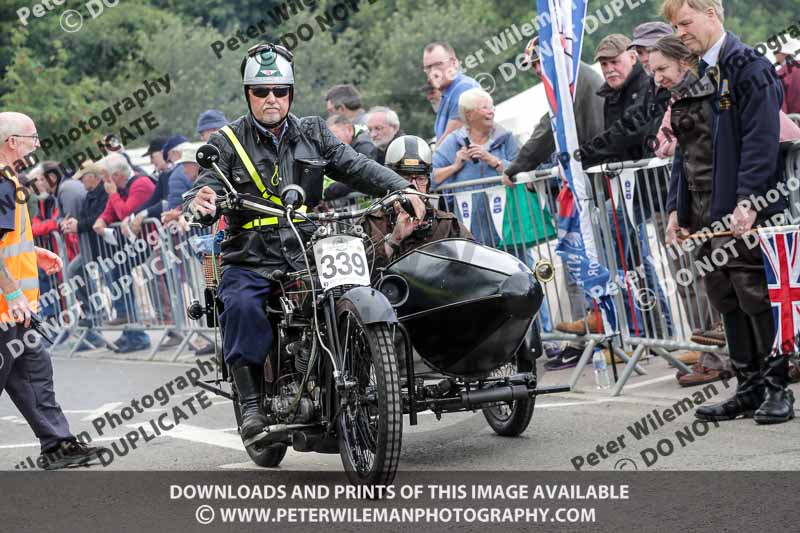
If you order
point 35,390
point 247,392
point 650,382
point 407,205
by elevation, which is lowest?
point 650,382

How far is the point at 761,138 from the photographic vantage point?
7.16 m

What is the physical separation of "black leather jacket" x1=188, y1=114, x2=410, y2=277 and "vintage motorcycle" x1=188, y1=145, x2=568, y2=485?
158 mm

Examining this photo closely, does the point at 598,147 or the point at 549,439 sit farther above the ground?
the point at 598,147

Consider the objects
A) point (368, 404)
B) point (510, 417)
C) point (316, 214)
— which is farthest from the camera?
point (510, 417)

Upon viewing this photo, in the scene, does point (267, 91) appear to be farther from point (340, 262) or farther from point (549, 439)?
point (549, 439)

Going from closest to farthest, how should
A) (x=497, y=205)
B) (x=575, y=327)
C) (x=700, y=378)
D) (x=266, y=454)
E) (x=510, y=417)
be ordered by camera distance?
(x=266, y=454) < (x=510, y=417) < (x=700, y=378) < (x=575, y=327) < (x=497, y=205)

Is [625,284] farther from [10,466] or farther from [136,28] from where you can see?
[136,28]

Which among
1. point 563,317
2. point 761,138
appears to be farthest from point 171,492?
point 563,317

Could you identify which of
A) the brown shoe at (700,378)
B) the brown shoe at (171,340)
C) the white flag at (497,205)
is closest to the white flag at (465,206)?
the white flag at (497,205)

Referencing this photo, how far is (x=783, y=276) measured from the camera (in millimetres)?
7043

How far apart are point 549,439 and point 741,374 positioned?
121 centimetres

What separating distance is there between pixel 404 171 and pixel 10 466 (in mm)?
3042

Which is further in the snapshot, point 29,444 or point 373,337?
point 29,444

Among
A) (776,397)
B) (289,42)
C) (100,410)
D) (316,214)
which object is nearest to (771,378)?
(776,397)
